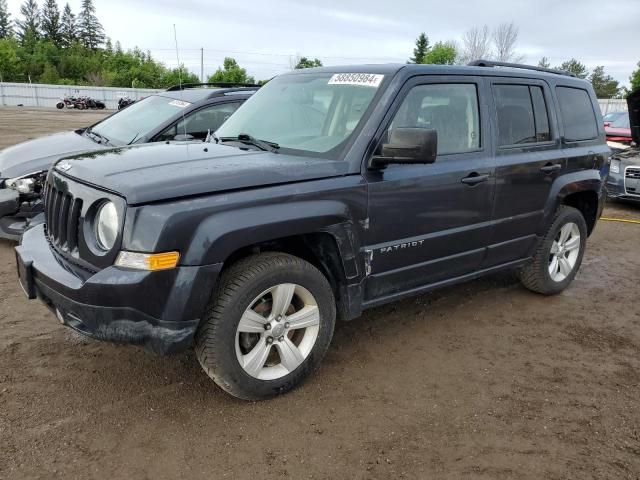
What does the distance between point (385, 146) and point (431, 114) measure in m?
0.70

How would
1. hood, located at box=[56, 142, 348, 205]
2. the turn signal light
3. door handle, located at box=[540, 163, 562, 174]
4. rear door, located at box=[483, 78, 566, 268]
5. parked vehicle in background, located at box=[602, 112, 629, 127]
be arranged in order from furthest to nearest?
parked vehicle in background, located at box=[602, 112, 629, 127] → door handle, located at box=[540, 163, 562, 174] → rear door, located at box=[483, 78, 566, 268] → hood, located at box=[56, 142, 348, 205] → the turn signal light

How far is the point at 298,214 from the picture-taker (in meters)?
2.95

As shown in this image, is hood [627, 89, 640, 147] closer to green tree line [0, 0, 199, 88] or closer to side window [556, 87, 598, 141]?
side window [556, 87, 598, 141]

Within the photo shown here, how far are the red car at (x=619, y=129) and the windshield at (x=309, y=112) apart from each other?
32.4ft

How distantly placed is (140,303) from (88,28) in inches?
4479

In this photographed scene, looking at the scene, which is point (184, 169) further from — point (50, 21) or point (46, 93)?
point (50, 21)

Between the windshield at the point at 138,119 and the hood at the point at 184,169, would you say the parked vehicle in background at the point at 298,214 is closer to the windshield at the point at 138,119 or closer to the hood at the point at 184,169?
the hood at the point at 184,169

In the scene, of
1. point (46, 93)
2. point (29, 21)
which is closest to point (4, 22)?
point (29, 21)

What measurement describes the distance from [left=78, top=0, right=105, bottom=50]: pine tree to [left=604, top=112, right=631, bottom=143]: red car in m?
105

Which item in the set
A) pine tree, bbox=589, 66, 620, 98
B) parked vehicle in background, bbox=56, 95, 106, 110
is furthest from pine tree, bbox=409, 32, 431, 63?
parked vehicle in background, bbox=56, 95, 106, 110

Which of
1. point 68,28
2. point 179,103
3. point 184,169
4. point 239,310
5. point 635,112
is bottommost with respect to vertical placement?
point 239,310

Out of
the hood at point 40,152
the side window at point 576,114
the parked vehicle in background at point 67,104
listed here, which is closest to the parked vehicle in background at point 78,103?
the parked vehicle in background at point 67,104

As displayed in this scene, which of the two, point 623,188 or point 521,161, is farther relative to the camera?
point 623,188

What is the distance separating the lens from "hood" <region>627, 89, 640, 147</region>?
8.11 metres
